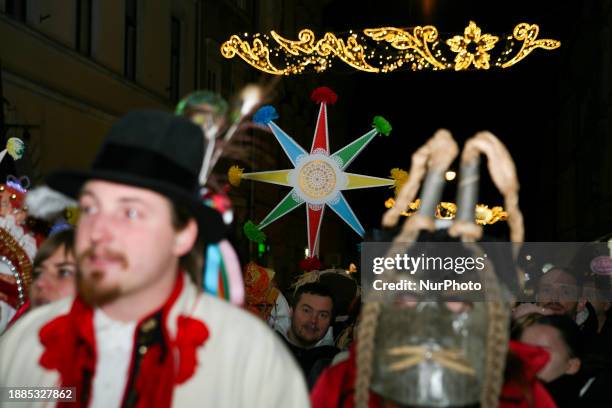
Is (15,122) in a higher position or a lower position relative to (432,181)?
higher

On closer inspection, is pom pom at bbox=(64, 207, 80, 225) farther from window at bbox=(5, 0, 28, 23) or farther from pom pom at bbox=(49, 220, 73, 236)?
window at bbox=(5, 0, 28, 23)

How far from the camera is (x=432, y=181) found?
2.82 m

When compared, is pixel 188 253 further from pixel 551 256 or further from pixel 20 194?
pixel 551 256

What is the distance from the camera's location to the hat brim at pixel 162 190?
2.51 m

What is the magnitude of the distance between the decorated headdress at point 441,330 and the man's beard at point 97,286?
805 mm

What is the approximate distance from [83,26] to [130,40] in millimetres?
2099

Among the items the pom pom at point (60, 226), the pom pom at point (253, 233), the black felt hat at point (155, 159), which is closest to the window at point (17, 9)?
the pom pom at point (253, 233)

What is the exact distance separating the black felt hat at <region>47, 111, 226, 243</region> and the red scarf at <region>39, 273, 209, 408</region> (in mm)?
340

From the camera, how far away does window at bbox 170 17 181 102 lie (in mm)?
18172

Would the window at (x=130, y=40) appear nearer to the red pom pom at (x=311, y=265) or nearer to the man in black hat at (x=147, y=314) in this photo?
the red pom pom at (x=311, y=265)

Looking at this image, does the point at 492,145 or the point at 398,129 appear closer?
the point at 492,145

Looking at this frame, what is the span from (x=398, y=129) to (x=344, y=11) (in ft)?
16.6

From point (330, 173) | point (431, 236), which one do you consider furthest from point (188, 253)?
point (330, 173)

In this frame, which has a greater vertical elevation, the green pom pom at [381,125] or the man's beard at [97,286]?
the green pom pom at [381,125]
